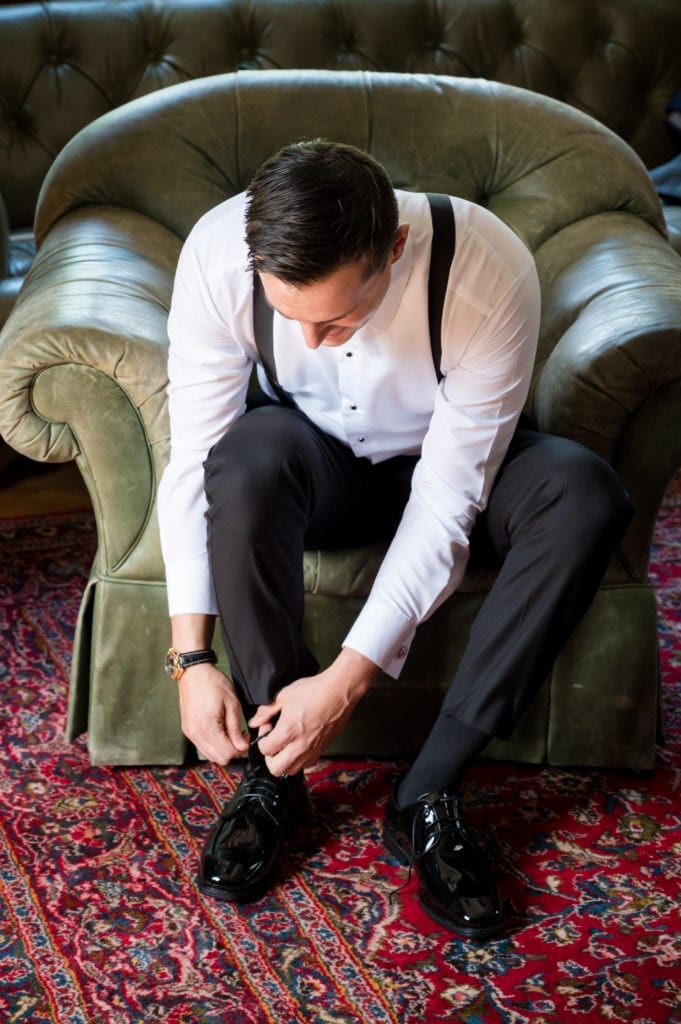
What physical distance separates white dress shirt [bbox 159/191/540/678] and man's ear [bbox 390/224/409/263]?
2.7 inches

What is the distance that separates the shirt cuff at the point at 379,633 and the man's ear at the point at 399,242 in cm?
40

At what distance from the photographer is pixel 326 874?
1.52 m

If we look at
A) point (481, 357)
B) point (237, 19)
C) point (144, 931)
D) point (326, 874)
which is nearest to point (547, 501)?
point (481, 357)

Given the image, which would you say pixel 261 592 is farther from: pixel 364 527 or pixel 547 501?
pixel 547 501

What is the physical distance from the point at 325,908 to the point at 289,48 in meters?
1.95

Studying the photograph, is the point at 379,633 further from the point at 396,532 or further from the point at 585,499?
the point at 585,499

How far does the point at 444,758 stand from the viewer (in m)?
1.49

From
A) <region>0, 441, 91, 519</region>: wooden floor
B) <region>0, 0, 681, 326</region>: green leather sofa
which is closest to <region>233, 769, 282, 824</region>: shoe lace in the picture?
<region>0, 441, 91, 519</region>: wooden floor

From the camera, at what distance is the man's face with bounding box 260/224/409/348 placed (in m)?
1.26

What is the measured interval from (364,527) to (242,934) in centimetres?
52

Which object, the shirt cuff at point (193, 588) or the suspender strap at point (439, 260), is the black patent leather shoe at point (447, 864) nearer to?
the shirt cuff at point (193, 588)

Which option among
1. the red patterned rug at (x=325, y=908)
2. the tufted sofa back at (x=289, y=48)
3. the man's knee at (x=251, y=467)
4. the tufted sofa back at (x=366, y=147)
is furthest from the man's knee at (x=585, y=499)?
the tufted sofa back at (x=289, y=48)

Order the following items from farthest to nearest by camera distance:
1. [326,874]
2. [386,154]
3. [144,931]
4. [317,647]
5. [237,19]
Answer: [237,19] → [386,154] → [317,647] → [326,874] → [144,931]

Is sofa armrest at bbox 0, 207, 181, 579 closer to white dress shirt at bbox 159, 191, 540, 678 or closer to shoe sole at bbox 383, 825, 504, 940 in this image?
white dress shirt at bbox 159, 191, 540, 678
